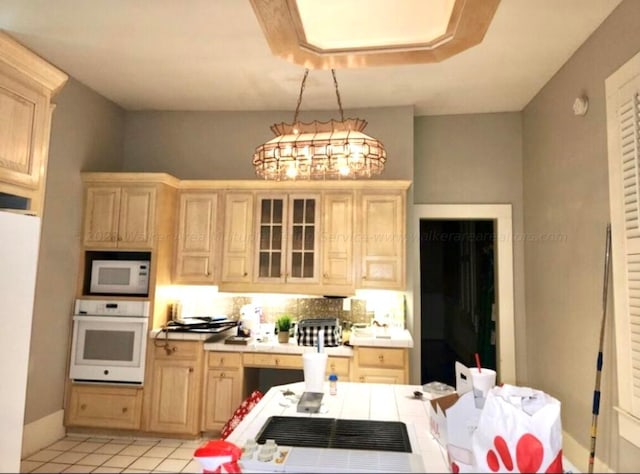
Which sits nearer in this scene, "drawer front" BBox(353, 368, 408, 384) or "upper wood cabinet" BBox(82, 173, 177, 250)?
"drawer front" BBox(353, 368, 408, 384)

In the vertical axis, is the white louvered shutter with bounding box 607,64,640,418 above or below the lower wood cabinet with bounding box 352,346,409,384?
above

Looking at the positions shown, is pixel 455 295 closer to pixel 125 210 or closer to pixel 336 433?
pixel 125 210

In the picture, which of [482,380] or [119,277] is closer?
[482,380]

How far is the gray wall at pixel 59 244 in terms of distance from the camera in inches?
127

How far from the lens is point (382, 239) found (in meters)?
3.61

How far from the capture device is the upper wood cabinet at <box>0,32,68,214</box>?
226 centimetres

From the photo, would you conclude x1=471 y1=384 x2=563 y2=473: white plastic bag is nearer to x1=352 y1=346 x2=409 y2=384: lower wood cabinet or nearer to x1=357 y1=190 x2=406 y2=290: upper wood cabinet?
x1=352 y1=346 x2=409 y2=384: lower wood cabinet

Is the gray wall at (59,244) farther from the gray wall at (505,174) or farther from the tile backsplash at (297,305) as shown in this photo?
the tile backsplash at (297,305)

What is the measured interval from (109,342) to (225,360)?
96 cm

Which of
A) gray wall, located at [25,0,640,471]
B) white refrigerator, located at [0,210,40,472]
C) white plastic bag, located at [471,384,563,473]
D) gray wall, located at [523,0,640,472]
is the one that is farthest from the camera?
gray wall, located at [25,0,640,471]

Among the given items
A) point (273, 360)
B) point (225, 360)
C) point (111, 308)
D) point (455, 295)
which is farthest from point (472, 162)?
point (111, 308)

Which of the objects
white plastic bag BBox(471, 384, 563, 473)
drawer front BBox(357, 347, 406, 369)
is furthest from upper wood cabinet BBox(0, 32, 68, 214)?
white plastic bag BBox(471, 384, 563, 473)

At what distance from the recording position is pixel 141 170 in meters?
4.25

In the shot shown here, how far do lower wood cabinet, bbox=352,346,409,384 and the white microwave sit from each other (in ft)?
6.00
